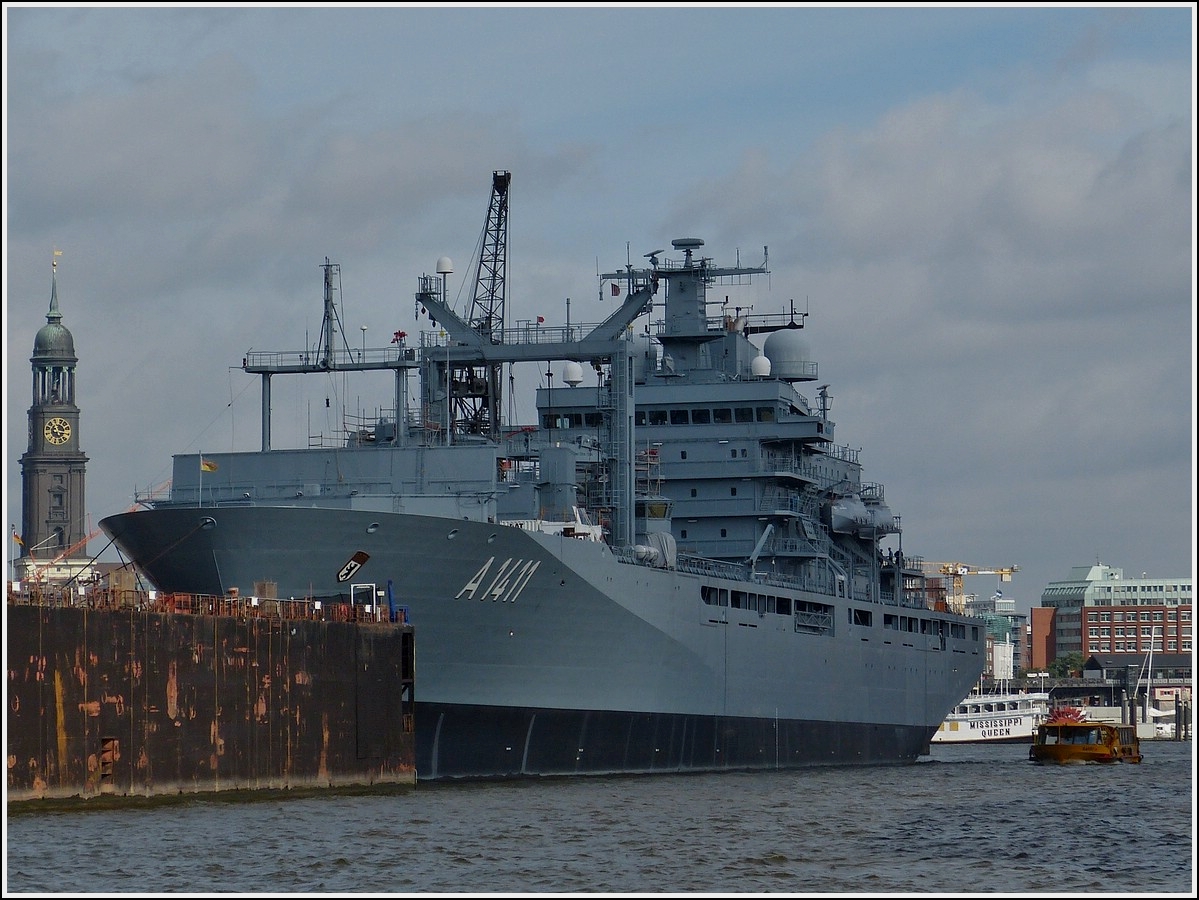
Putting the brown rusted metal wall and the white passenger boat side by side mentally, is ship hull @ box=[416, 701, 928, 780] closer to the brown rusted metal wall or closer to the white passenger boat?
the brown rusted metal wall

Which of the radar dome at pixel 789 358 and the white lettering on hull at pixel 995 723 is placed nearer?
the radar dome at pixel 789 358

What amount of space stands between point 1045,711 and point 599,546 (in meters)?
95.4

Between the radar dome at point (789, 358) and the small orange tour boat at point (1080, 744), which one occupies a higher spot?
the radar dome at point (789, 358)

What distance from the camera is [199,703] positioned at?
40.9 metres

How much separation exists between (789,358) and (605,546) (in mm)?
20525

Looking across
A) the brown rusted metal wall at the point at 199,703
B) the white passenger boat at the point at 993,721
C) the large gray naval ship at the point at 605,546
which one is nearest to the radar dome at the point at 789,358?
the large gray naval ship at the point at 605,546

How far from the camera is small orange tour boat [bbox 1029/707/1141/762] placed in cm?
6944

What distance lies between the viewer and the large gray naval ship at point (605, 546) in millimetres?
47375

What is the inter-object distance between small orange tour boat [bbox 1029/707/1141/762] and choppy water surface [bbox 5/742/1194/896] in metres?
20.4

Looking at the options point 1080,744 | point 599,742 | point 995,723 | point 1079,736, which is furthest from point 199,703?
point 995,723

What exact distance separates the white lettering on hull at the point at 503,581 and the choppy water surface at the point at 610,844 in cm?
457

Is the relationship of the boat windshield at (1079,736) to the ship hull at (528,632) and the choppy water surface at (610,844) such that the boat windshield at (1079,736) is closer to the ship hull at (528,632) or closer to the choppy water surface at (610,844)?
the ship hull at (528,632)

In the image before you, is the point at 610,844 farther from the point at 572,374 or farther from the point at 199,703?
the point at 572,374

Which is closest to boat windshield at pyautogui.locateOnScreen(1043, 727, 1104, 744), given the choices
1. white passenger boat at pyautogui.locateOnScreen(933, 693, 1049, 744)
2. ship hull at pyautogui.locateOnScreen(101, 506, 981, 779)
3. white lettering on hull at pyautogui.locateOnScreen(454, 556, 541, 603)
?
ship hull at pyautogui.locateOnScreen(101, 506, 981, 779)
